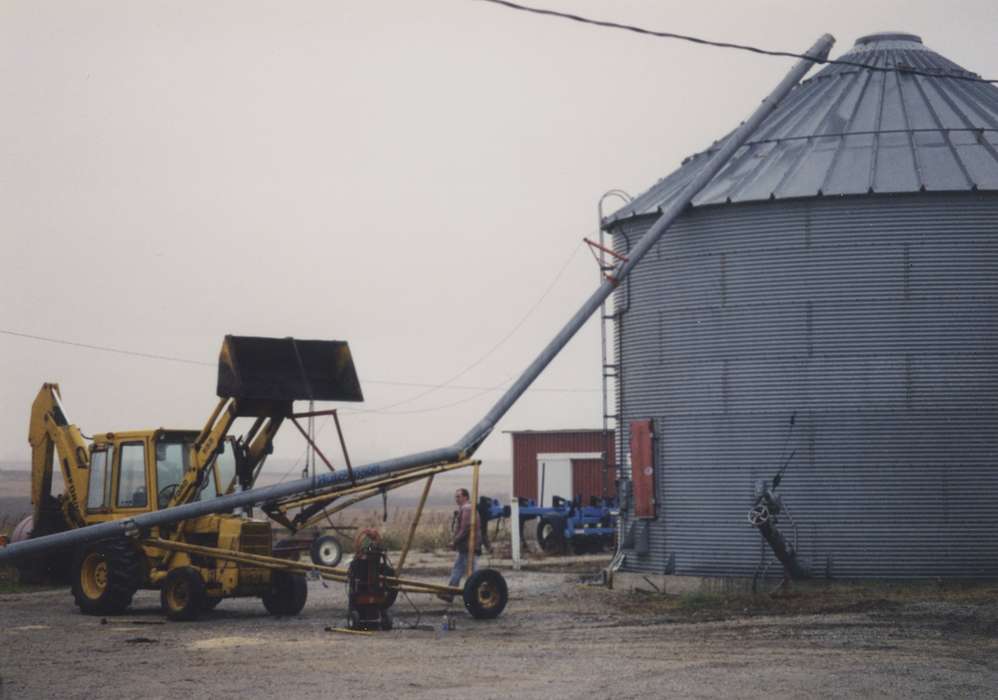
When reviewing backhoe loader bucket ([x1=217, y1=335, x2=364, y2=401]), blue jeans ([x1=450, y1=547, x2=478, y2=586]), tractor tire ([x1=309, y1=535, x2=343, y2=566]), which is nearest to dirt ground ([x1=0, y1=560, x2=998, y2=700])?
blue jeans ([x1=450, y1=547, x2=478, y2=586])

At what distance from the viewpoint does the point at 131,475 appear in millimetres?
24016

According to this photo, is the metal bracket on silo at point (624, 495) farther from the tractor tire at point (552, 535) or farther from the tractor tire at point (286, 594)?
the tractor tire at point (552, 535)

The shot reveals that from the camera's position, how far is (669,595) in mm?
26016

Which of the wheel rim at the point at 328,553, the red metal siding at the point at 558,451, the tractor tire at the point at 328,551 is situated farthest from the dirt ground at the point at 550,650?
the red metal siding at the point at 558,451

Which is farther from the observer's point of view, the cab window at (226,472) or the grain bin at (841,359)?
the grain bin at (841,359)

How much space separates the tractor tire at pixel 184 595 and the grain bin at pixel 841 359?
866cm

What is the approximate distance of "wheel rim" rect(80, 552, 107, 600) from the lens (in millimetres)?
23594

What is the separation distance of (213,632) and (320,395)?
3977mm

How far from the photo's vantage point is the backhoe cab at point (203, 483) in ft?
73.4

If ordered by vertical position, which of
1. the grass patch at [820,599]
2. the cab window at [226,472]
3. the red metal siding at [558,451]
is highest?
the red metal siding at [558,451]

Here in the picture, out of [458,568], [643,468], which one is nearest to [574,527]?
[643,468]

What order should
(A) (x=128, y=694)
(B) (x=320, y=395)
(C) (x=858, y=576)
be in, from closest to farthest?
(A) (x=128, y=694) → (B) (x=320, y=395) → (C) (x=858, y=576)

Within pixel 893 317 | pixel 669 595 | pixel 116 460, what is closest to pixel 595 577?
pixel 669 595

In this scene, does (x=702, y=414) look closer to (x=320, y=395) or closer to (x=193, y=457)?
(x=320, y=395)
